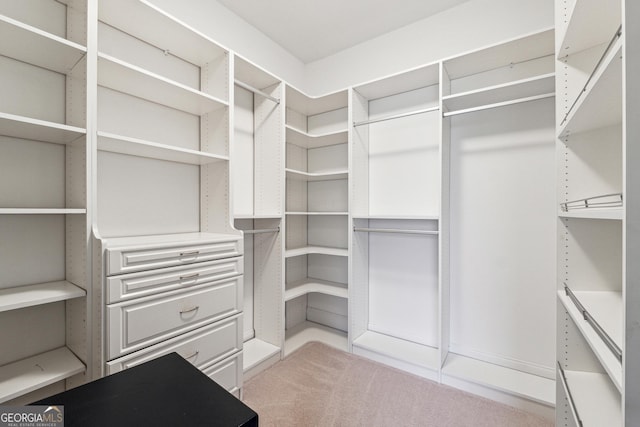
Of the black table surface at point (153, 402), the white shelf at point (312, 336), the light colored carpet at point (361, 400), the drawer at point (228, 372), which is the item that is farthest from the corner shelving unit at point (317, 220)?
the black table surface at point (153, 402)

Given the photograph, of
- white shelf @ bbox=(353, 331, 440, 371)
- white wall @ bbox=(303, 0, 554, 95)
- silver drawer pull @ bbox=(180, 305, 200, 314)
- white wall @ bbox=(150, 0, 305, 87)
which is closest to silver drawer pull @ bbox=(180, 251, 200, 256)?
silver drawer pull @ bbox=(180, 305, 200, 314)

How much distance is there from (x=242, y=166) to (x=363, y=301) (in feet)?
5.51

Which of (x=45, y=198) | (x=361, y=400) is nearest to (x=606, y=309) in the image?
(x=361, y=400)

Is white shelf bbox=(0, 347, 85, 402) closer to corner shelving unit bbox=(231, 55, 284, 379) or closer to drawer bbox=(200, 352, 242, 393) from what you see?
drawer bbox=(200, 352, 242, 393)

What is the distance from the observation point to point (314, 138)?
9.16 feet

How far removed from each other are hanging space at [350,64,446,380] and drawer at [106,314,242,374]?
3.58 ft

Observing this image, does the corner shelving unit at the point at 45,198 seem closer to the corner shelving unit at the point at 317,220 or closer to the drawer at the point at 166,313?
the drawer at the point at 166,313

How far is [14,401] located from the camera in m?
1.35

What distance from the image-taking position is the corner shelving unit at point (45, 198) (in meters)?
1.31

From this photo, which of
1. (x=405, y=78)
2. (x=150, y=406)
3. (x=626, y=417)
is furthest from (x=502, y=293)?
(x=150, y=406)

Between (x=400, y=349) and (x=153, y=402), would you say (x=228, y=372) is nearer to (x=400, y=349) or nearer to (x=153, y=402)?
(x=153, y=402)

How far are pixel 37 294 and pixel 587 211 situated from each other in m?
2.25

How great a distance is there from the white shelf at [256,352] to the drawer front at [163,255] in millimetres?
906

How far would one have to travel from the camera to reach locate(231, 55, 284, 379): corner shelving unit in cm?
241
